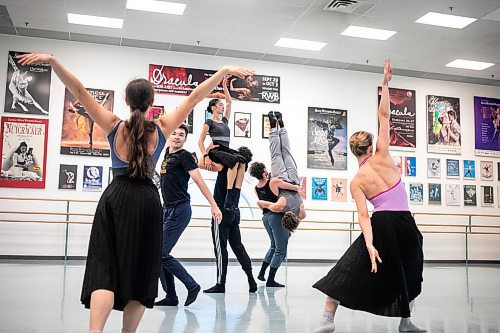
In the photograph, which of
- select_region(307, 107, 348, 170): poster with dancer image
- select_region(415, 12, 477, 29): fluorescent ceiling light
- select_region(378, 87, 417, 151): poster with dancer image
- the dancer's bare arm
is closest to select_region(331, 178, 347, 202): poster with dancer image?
select_region(307, 107, 348, 170): poster with dancer image

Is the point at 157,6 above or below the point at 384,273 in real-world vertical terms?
above

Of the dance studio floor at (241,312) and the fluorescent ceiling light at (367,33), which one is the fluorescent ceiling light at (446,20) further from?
the dance studio floor at (241,312)

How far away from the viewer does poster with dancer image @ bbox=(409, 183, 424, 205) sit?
1143 centimetres

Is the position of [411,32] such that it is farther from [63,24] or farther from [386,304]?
[386,304]

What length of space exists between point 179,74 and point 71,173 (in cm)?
283

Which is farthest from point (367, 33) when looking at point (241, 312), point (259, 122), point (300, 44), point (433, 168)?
point (241, 312)

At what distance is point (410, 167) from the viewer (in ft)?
37.8

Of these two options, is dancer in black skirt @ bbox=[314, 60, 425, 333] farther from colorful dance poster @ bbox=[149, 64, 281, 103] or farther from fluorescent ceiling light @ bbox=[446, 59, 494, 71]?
fluorescent ceiling light @ bbox=[446, 59, 494, 71]

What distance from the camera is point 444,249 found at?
37.9ft

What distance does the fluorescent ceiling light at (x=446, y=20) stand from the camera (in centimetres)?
845

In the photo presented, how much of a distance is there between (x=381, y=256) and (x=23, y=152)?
7991 mm

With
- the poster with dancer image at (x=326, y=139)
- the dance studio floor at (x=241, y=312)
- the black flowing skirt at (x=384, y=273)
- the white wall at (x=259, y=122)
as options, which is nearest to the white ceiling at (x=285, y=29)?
the white wall at (x=259, y=122)

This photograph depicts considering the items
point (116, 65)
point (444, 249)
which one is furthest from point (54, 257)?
point (444, 249)

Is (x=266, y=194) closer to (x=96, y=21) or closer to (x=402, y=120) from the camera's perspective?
(x=96, y=21)
